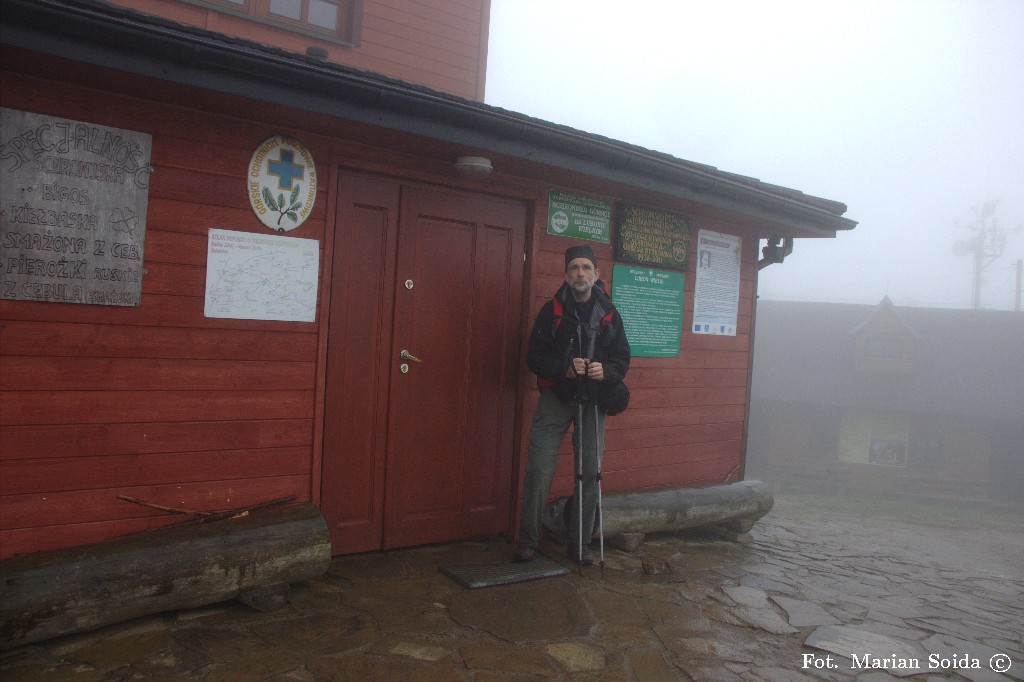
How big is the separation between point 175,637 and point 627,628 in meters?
2.41

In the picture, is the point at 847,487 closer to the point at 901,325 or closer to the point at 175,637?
the point at 901,325

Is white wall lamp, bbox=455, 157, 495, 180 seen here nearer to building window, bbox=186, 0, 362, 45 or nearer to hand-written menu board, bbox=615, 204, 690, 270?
hand-written menu board, bbox=615, 204, 690, 270

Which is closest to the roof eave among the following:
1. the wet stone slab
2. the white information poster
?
the white information poster

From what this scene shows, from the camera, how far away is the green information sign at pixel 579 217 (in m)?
5.69

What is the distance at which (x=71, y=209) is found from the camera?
3.73m

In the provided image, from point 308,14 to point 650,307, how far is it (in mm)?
5168

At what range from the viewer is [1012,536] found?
13.2 meters

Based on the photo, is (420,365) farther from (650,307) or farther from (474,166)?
(650,307)

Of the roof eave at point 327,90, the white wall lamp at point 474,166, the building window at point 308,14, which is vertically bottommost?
the white wall lamp at point 474,166

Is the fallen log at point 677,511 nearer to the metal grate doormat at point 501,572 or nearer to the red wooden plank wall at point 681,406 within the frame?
the red wooden plank wall at point 681,406

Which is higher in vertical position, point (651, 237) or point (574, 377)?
point (651, 237)

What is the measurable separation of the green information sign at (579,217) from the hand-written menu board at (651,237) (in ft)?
0.45

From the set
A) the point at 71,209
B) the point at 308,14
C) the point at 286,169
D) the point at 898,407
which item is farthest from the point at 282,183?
the point at 898,407

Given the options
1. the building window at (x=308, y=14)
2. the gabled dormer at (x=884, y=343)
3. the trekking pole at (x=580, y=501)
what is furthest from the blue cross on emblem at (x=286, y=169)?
the gabled dormer at (x=884, y=343)
